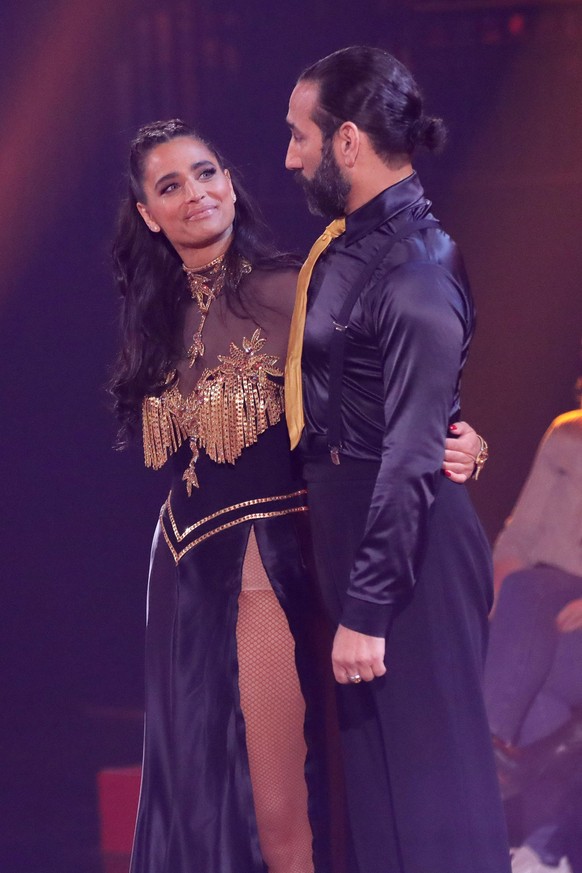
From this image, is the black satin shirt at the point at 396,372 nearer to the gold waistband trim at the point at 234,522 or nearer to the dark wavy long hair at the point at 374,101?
the dark wavy long hair at the point at 374,101

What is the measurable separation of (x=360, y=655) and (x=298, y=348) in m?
0.46

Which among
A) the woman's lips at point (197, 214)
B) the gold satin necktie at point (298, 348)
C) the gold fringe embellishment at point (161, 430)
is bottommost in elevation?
the gold fringe embellishment at point (161, 430)

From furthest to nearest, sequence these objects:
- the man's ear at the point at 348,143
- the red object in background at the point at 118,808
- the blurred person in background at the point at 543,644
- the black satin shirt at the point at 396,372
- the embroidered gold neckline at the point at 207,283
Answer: the red object in background at the point at 118,808, the blurred person in background at the point at 543,644, the embroidered gold neckline at the point at 207,283, the man's ear at the point at 348,143, the black satin shirt at the point at 396,372

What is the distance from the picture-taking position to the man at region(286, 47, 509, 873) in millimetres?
1743

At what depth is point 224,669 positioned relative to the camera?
7.06 feet

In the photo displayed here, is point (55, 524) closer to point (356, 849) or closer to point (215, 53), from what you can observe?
point (215, 53)

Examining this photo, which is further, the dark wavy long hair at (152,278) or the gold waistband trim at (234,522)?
the dark wavy long hair at (152,278)

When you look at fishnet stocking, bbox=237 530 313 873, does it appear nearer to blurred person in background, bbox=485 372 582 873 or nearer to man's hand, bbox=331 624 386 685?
man's hand, bbox=331 624 386 685

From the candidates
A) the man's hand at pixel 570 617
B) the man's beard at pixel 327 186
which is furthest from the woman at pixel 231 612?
the man's hand at pixel 570 617

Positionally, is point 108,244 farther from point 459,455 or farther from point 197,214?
point 459,455

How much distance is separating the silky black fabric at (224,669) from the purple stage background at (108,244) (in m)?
0.97

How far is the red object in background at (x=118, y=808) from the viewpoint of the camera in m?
3.15

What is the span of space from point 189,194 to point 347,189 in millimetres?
493

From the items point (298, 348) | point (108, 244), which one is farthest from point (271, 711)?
point (108, 244)
